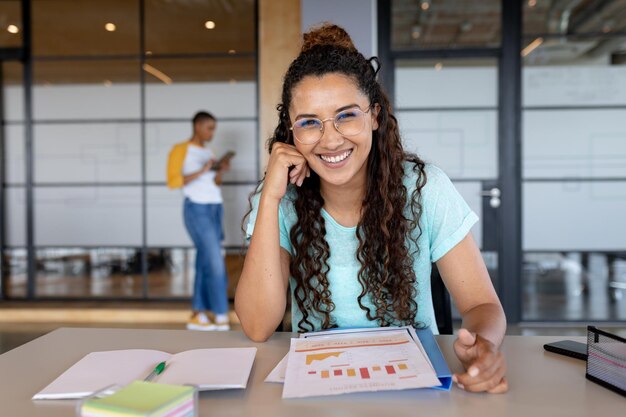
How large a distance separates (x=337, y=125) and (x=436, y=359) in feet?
1.99

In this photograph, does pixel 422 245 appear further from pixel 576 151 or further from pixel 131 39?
pixel 131 39

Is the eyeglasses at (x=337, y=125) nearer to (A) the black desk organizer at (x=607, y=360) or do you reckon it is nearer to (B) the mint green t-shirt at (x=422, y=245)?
(B) the mint green t-shirt at (x=422, y=245)

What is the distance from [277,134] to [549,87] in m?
3.23

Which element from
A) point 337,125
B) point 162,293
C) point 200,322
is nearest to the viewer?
point 337,125

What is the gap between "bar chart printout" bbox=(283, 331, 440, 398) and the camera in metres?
0.86

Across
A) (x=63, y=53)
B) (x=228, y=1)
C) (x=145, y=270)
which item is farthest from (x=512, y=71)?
(x=63, y=53)

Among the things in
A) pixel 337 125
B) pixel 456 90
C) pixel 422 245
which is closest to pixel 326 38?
pixel 337 125

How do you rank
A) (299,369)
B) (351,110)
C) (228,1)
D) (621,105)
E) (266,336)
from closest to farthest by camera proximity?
(299,369), (266,336), (351,110), (621,105), (228,1)

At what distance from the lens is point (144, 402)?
67cm

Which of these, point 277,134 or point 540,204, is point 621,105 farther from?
point 277,134

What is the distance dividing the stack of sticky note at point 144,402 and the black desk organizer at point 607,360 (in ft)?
2.18

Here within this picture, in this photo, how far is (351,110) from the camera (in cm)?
131

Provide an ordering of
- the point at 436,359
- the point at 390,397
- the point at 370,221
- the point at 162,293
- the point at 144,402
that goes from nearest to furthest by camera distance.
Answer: the point at 144,402, the point at 390,397, the point at 436,359, the point at 370,221, the point at 162,293

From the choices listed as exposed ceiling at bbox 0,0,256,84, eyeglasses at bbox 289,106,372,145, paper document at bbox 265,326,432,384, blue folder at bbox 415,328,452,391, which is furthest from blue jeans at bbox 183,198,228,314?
blue folder at bbox 415,328,452,391
